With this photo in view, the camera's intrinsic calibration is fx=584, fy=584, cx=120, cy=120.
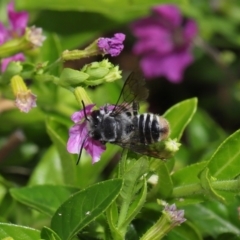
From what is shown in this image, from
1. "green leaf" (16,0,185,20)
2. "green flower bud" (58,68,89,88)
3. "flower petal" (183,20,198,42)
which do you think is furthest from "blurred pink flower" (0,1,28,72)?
"flower petal" (183,20,198,42)

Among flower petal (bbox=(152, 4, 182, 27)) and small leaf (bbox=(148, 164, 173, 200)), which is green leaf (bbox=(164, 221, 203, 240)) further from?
flower petal (bbox=(152, 4, 182, 27))

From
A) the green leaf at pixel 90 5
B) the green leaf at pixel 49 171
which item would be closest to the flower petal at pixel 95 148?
the green leaf at pixel 49 171

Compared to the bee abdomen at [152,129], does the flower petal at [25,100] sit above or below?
below

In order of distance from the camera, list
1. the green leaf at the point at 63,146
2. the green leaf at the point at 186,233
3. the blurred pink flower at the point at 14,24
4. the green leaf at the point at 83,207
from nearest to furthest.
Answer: the green leaf at the point at 83,207 → the green leaf at the point at 186,233 → the green leaf at the point at 63,146 → the blurred pink flower at the point at 14,24

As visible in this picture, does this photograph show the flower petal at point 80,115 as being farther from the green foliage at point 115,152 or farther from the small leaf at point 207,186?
the small leaf at point 207,186

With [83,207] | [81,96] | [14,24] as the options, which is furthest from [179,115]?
[14,24]

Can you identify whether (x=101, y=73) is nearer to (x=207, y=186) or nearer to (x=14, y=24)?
(x=207, y=186)

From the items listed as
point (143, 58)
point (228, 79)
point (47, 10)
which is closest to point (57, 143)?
point (47, 10)
